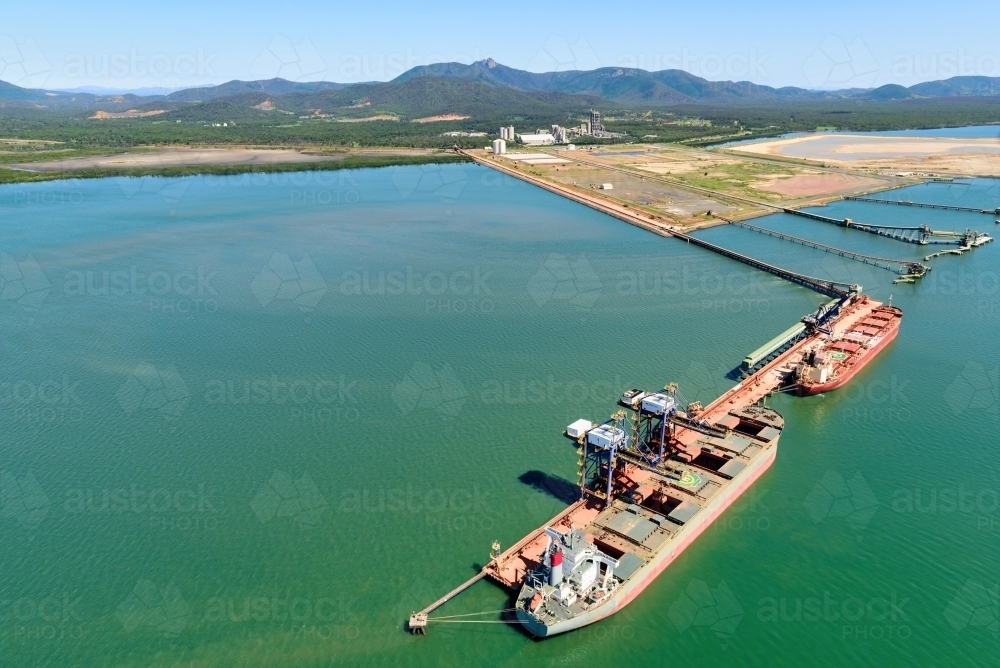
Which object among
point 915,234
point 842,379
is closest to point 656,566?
point 842,379

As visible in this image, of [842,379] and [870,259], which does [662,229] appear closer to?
[870,259]

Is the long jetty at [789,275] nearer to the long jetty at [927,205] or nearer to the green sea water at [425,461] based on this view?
the green sea water at [425,461]

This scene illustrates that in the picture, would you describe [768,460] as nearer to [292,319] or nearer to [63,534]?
[63,534]

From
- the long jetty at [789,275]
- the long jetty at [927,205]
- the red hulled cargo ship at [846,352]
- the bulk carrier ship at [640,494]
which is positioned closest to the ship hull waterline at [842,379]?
the red hulled cargo ship at [846,352]

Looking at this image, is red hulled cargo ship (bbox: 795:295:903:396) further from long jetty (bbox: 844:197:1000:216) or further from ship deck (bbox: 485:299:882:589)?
long jetty (bbox: 844:197:1000:216)

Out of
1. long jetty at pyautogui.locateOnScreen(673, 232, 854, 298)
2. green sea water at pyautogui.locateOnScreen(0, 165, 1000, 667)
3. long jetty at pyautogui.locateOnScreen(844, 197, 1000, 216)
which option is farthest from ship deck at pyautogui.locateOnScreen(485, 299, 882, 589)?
long jetty at pyautogui.locateOnScreen(844, 197, 1000, 216)
